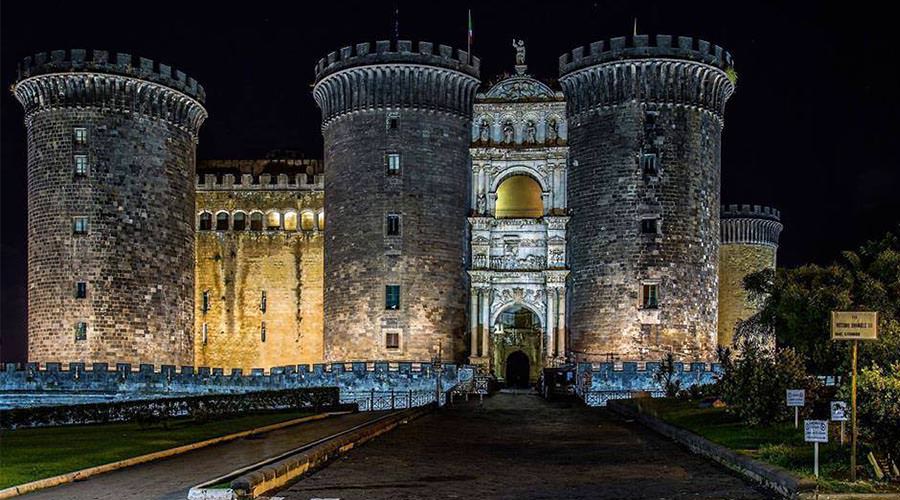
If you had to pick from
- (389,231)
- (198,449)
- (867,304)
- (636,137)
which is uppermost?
(636,137)

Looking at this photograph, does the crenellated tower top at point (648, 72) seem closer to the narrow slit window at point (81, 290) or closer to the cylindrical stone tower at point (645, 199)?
the cylindrical stone tower at point (645, 199)

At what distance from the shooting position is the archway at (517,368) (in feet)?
194

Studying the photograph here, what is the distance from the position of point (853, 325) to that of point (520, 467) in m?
6.41

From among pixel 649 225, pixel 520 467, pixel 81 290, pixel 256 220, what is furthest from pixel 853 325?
pixel 256 220

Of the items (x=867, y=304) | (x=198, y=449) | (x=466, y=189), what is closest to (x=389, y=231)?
(x=466, y=189)

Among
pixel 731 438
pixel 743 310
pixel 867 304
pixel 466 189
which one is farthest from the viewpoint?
pixel 743 310

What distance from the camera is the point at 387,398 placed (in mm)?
46531

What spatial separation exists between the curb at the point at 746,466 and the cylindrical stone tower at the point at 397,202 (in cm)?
2443

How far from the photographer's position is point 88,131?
52125mm

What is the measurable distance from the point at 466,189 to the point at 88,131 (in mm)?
17741

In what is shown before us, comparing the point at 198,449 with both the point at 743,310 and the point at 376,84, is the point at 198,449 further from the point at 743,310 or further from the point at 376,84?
the point at 743,310

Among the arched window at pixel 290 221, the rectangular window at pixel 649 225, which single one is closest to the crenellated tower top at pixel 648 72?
the rectangular window at pixel 649 225

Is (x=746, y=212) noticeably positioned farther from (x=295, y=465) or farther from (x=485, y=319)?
(x=295, y=465)

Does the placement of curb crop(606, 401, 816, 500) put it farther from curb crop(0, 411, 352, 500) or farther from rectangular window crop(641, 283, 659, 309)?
rectangular window crop(641, 283, 659, 309)
